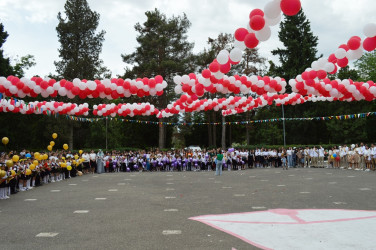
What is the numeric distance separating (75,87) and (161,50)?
72.1 feet

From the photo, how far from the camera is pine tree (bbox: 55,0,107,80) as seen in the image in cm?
3359

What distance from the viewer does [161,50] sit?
32281mm

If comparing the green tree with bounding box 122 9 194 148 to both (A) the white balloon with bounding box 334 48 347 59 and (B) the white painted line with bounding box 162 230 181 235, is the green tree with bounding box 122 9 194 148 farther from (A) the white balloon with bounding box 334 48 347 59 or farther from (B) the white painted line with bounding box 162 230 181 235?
(B) the white painted line with bounding box 162 230 181 235

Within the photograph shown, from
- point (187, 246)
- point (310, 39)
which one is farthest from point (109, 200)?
point (310, 39)

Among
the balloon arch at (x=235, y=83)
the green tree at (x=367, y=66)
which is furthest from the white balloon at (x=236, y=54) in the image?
the green tree at (x=367, y=66)

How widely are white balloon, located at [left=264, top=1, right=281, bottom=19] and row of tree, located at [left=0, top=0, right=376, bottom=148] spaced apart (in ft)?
78.6

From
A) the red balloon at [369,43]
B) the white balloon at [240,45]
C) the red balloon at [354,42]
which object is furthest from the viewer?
the red balloon at [354,42]

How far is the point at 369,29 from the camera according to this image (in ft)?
24.3

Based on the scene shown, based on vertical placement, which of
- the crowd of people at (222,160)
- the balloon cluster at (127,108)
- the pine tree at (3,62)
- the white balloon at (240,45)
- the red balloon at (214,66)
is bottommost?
the crowd of people at (222,160)

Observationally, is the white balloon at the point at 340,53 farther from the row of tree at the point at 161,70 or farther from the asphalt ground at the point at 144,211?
the row of tree at the point at 161,70

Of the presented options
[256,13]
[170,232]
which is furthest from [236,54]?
[170,232]

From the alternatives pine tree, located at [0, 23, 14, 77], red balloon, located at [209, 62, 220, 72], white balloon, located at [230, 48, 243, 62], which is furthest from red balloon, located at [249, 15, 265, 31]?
pine tree, located at [0, 23, 14, 77]

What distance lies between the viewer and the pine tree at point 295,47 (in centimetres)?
3725

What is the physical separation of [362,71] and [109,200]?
42.5 meters
